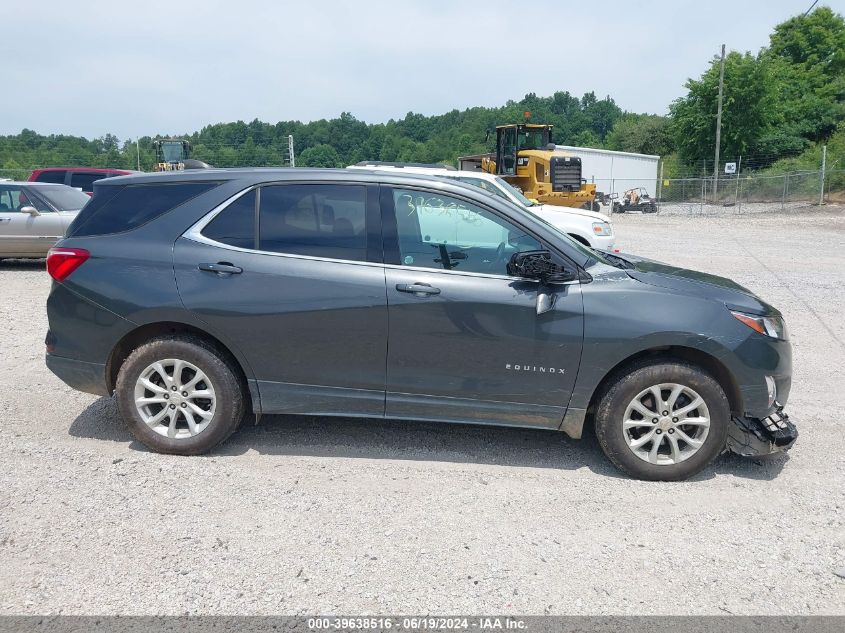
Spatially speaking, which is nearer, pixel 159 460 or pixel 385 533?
pixel 385 533

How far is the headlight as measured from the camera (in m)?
4.30

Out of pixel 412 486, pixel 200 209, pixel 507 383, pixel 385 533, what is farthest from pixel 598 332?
pixel 200 209

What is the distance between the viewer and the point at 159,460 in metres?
4.52

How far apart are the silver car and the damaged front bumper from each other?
11.5m

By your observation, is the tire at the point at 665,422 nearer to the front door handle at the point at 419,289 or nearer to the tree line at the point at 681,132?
the front door handle at the point at 419,289

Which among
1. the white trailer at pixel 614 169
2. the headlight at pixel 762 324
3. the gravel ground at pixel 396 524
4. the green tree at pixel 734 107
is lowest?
the gravel ground at pixel 396 524

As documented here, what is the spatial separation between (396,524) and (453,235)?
1869 millimetres

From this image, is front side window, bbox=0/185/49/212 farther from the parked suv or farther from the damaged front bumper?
the damaged front bumper

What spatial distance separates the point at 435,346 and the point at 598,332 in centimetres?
99

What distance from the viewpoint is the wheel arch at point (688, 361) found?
171 inches

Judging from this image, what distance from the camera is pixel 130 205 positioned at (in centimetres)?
473

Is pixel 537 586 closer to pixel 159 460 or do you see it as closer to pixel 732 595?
pixel 732 595

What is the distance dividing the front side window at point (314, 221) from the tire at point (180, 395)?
831mm

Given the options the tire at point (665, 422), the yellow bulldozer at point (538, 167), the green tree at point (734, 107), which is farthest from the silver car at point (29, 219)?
the green tree at point (734, 107)
